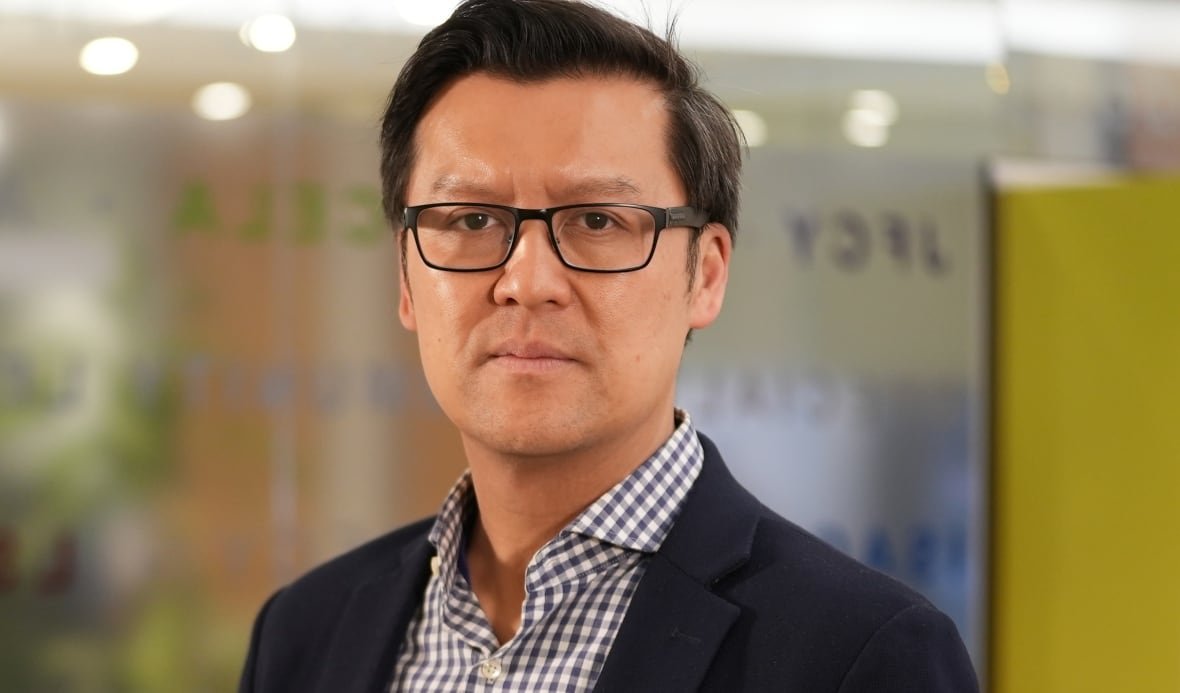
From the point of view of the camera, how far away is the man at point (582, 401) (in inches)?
58.9

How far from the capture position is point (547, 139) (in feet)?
5.22

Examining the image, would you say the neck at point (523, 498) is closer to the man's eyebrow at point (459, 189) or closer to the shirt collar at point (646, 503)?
the shirt collar at point (646, 503)

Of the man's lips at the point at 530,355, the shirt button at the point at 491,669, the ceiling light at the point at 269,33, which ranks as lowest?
the shirt button at the point at 491,669

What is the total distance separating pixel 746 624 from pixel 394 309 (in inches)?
92.8

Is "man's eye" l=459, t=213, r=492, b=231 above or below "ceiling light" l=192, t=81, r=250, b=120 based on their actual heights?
below

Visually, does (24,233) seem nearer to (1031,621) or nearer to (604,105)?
(604,105)

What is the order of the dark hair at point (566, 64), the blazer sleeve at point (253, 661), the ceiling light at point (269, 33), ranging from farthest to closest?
1. the ceiling light at point (269, 33)
2. the blazer sleeve at point (253, 661)
3. the dark hair at point (566, 64)

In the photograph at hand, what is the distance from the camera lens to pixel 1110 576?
3.82m

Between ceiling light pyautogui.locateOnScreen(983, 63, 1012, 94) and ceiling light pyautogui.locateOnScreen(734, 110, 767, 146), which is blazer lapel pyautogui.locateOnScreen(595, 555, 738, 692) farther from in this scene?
ceiling light pyautogui.locateOnScreen(983, 63, 1012, 94)

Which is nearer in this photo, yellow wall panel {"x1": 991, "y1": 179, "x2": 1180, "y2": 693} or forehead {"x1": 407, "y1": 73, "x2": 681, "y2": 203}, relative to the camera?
forehead {"x1": 407, "y1": 73, "x2": 681, "y2": 203}

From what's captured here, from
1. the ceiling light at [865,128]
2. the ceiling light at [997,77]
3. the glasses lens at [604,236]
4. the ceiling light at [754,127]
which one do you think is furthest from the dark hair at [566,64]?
the ceiling light at [997,77]

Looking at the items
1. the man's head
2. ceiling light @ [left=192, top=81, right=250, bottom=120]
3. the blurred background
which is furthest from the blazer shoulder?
ceiling light @ [left=192, top=81, right=250, bottom=120]

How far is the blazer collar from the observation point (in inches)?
58.3

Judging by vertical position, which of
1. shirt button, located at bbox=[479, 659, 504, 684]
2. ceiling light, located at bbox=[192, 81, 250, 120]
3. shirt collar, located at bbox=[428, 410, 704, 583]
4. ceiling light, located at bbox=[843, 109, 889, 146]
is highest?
ceiling light, located at bbox=[843, 109, 889, 146]
